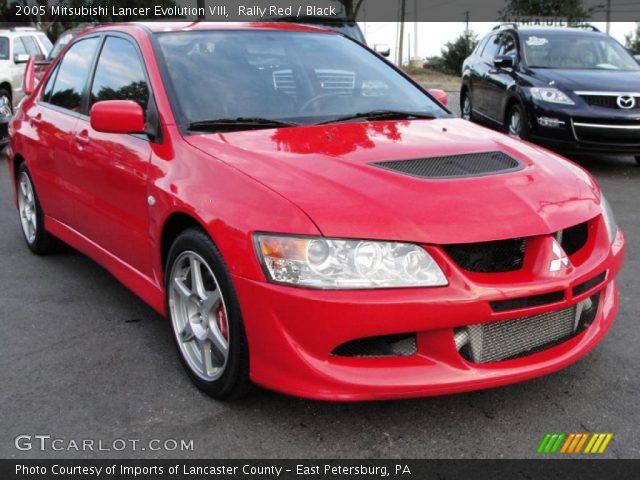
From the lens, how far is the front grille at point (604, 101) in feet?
27.4

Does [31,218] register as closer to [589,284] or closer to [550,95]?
[589,284]

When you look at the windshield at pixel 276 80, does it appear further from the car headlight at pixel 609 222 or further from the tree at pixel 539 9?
the tree at pixel 539 9

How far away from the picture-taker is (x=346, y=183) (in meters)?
2.91

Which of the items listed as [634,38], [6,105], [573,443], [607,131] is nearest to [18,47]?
[6,105]

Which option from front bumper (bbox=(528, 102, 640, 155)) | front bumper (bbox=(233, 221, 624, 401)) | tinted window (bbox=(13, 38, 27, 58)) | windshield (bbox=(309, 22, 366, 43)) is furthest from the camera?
tinted window (bbox=(13, 38, 27, 58))

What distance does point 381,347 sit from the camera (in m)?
2.77

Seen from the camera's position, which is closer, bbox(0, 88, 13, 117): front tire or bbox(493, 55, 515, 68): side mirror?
bbox(493, 55, 515, 68): side mirror

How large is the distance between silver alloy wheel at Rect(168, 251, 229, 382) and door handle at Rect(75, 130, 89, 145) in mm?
1273

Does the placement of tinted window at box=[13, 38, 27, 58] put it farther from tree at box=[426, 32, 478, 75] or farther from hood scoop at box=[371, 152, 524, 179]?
tree at box=[426, 32, 478, 75]

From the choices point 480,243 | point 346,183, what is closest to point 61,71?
point 346,183

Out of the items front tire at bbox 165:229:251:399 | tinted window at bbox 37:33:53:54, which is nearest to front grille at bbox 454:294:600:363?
front tire at bbox 165:229:251:399

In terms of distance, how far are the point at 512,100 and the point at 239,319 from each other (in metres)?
7.46

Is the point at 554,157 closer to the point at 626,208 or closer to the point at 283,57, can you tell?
the point at 283,57

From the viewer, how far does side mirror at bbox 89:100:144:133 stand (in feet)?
11.5
